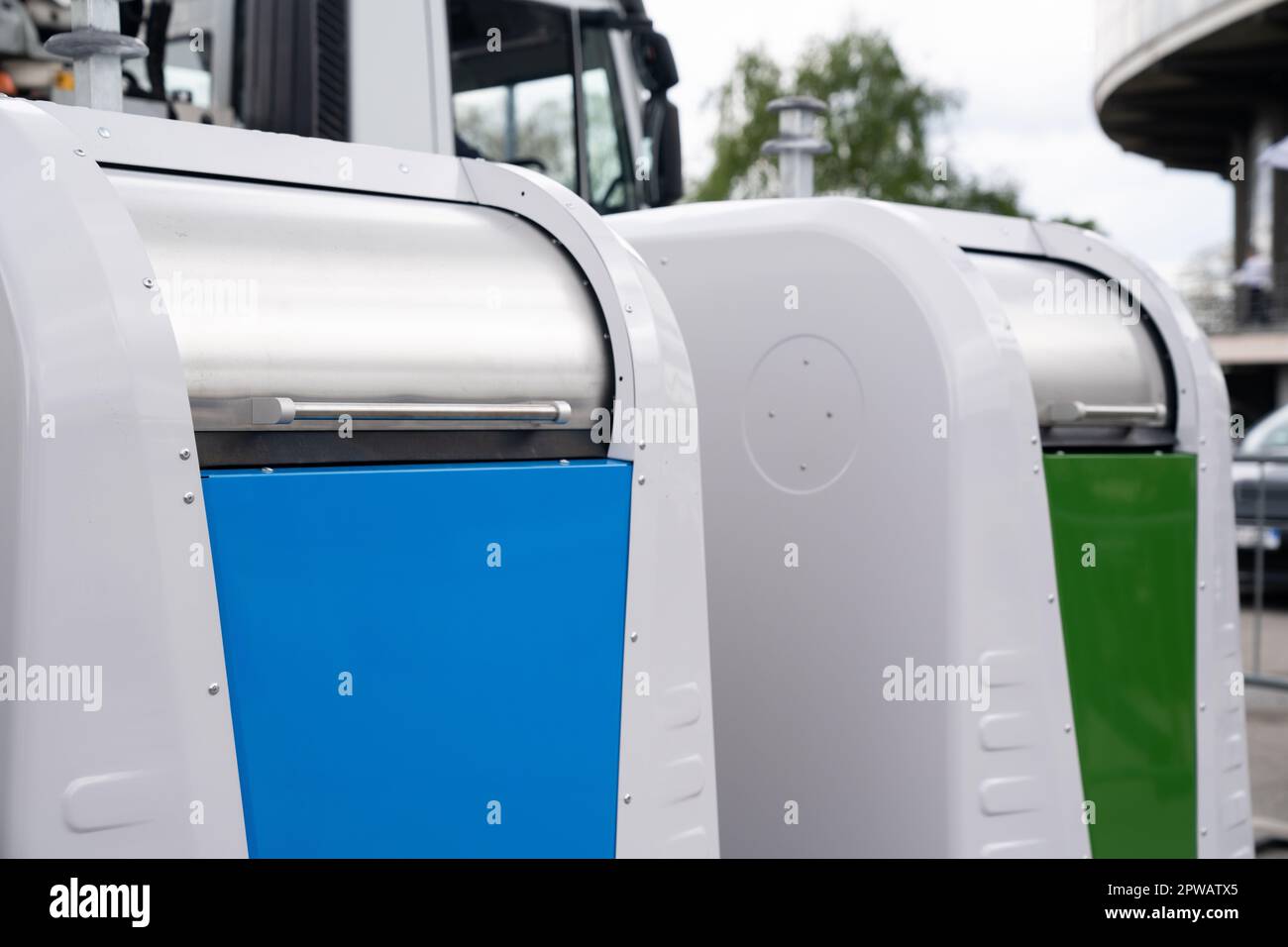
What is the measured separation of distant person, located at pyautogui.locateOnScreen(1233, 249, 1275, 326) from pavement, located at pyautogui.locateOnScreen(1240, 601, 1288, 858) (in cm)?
Answer: 1749

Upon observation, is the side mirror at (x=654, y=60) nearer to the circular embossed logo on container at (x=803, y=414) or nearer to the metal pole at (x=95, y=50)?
the circular embossed logo on container at (x=803, y=414)

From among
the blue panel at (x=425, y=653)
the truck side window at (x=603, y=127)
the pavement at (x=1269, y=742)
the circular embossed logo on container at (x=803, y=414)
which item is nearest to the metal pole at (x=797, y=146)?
the circular embossed logo on container at (x=803, y=414)

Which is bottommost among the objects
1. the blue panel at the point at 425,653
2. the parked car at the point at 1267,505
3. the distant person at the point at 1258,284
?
the parked car at the point at 1267,505

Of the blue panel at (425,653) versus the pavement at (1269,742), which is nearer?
the blue panel at (425,653)

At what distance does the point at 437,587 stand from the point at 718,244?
4.24 ft

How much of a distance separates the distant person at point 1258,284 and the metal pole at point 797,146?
23609 millimetres

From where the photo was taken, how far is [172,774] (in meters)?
1.78

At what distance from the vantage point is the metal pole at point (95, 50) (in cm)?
235

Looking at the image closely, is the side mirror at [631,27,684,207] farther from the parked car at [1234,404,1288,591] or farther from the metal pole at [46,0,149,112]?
the parked car at [1234,404,1288,591]

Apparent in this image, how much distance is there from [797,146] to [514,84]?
110cm

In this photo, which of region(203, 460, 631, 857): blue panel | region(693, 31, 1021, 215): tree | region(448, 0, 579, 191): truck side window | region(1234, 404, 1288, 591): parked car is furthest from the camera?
region(693, 31, 1021, 215): tree

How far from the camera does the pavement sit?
16.3 feet

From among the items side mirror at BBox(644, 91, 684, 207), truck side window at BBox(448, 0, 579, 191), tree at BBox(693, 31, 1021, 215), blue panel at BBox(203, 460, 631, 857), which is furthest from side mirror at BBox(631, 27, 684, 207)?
tree at BBox(693, 31, 1021, 215)

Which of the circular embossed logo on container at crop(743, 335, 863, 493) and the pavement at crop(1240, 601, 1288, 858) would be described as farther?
the pavement at crop(1240, 601, 1288, 858)
